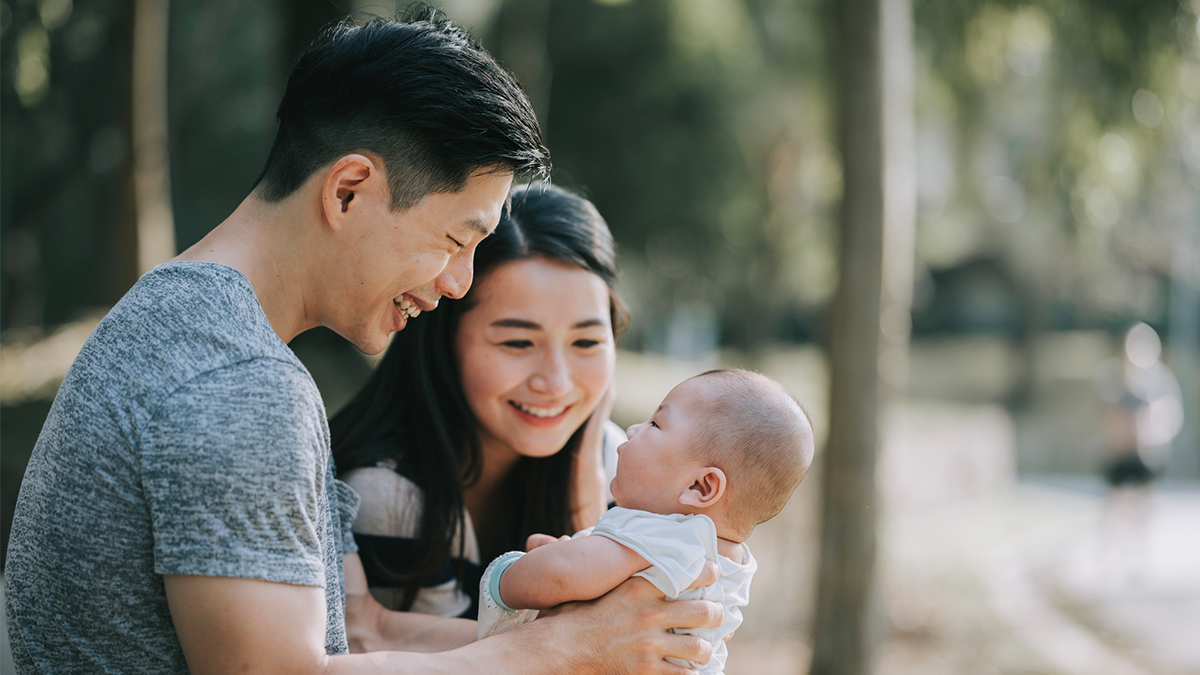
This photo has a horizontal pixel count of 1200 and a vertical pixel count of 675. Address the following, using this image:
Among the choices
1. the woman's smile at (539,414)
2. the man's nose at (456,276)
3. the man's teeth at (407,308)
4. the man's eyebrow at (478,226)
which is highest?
the man's eyebrow at (478,226)

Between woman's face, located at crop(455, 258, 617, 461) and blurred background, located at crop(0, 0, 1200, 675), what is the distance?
3120 mm

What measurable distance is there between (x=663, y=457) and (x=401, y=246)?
72 cm

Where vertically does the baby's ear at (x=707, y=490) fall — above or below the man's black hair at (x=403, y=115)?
below

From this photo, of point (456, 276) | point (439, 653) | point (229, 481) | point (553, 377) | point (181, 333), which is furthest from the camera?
point (553, 377)

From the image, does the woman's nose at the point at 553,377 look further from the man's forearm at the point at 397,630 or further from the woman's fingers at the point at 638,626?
the woman's fingers at the point at 638,626

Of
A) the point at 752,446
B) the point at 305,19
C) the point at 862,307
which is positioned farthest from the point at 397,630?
the point at 305,19

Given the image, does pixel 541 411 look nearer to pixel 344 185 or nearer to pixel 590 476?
pixel 590 476

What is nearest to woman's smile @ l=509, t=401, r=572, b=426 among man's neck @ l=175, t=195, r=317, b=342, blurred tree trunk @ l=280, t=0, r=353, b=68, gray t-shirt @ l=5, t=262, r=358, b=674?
man's neck @ l=175, t=195, r=317, b=342

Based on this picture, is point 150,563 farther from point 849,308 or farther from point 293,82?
point 849,308

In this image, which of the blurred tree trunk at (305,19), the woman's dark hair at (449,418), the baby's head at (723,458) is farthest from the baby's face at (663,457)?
the blurred tree trunk at (305,19)

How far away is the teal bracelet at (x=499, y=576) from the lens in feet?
6.38

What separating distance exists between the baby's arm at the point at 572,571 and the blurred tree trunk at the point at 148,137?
7.49m

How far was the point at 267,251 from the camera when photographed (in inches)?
66.1

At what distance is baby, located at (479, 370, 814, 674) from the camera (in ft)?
6.10
